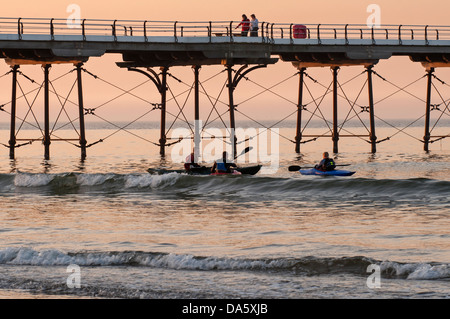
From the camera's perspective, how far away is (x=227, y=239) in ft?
65.7

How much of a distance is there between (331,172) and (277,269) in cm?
1829

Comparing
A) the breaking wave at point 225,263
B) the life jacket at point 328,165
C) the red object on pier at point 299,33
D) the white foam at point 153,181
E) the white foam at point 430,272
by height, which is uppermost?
the red object on pier at point 299,33

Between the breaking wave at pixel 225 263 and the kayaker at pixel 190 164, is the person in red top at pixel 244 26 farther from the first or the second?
the breaking wave at pixel 225 263

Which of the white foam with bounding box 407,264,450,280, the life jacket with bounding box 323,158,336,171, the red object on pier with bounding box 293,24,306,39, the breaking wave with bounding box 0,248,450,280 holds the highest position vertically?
the red object on pier with bounding box 293,24,306,39

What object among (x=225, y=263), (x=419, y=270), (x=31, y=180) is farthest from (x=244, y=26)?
(x=419, y=270)

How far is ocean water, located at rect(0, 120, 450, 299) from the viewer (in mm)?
15328

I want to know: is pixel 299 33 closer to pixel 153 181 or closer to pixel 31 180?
pixel 153 181

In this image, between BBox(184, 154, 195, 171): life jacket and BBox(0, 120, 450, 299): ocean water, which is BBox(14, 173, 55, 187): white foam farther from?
BBox(184, 154, 195, 171): life jacket

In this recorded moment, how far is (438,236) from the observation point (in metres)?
19.6

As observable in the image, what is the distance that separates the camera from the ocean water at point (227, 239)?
50.3ft

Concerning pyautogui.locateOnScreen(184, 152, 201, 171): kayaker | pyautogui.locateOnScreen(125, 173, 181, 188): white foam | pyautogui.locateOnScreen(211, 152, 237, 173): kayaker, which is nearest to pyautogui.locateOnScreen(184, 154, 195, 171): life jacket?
pyautogui.locateOnScreen(184, 152, 201, 171): kayaker

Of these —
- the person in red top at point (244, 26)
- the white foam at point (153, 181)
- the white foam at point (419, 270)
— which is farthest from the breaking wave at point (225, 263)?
the person in red top at point (244, 26)
